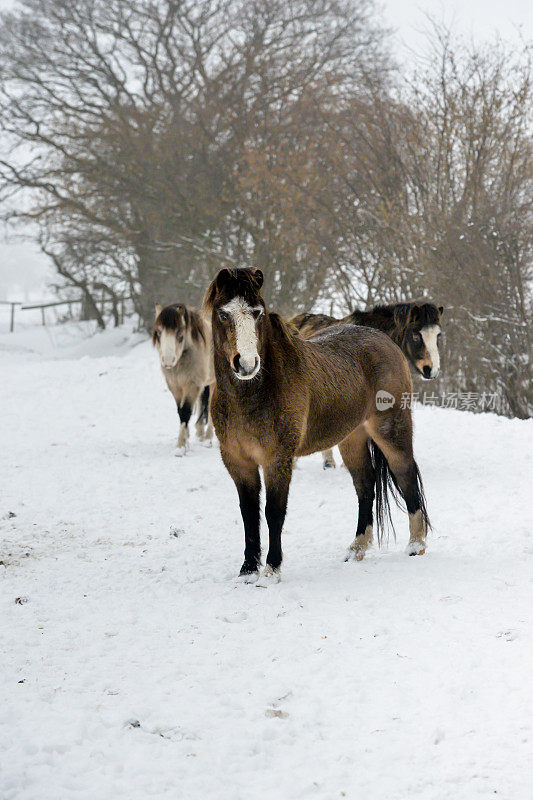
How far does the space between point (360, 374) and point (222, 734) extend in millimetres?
2398

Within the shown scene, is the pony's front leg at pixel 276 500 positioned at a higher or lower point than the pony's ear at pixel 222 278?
lower

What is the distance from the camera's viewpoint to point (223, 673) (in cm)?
293

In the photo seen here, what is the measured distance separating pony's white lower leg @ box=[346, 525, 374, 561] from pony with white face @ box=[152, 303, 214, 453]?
4149 mm

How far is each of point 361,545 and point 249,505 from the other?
0.93 meters

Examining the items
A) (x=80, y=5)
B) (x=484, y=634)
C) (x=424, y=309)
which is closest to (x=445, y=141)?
(x=424, y=309)

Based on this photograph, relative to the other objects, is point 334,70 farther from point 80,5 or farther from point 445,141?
point 445,141

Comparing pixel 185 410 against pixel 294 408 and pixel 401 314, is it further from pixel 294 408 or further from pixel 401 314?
pixel 294 408

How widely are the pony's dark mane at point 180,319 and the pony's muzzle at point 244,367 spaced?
4.81 meters

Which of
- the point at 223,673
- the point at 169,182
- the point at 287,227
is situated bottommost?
the point at 223,673

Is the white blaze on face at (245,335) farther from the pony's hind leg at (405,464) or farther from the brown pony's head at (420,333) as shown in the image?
the brown pony's head at (420,333)

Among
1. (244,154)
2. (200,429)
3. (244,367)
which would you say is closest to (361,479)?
(244,367)

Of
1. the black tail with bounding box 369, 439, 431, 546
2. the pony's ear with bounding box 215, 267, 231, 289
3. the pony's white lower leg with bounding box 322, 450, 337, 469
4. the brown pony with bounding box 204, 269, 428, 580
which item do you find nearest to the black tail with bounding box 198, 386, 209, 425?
the pony's white lower leg with bounding box 322, 450, 337, 469

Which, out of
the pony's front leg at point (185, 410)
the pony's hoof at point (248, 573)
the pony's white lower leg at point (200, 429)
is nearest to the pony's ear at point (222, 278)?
the pony's hoof at point (248, 573)

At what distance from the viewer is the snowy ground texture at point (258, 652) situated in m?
2.25
